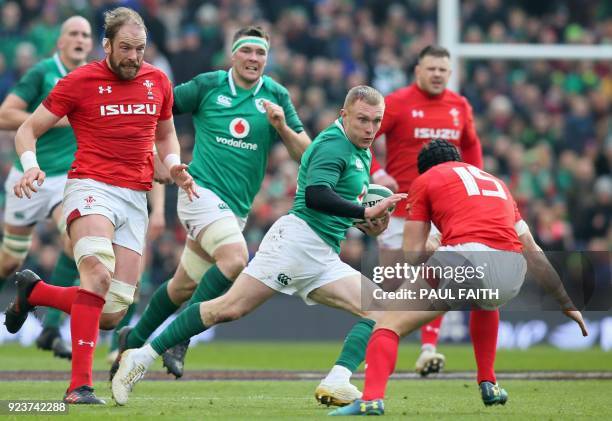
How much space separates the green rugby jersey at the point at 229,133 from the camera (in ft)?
33.0

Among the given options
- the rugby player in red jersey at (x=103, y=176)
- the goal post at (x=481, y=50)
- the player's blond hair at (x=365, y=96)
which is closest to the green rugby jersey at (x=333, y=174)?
the player's blond hair at (x=365, y=96)

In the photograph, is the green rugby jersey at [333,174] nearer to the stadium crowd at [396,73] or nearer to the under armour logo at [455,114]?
the under armour logo at [455,114]

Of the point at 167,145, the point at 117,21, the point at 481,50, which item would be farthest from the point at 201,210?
the point at 481,50

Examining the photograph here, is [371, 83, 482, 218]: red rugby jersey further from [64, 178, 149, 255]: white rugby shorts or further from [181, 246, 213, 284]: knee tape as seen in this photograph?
[64, 178, 149, 255]: white rugby shorts

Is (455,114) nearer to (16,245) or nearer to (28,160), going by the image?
(16,245)

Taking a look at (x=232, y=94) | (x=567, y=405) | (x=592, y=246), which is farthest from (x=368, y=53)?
(x=567, y=405)

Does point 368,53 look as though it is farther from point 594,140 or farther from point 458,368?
point 458,368

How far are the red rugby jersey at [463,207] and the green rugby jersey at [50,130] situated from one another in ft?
15.2

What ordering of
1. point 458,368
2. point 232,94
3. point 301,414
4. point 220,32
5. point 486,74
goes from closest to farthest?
point 301,414, point 232,94, point 458,368, point 220,32, point 486,74

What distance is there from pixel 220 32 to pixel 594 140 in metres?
6.61

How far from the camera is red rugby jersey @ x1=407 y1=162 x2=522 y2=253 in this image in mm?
7793

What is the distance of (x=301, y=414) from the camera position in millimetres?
7684

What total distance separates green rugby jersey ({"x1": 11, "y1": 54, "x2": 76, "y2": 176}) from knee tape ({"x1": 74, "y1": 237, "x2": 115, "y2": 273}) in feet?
11.0

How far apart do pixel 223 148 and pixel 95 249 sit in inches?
84.4
